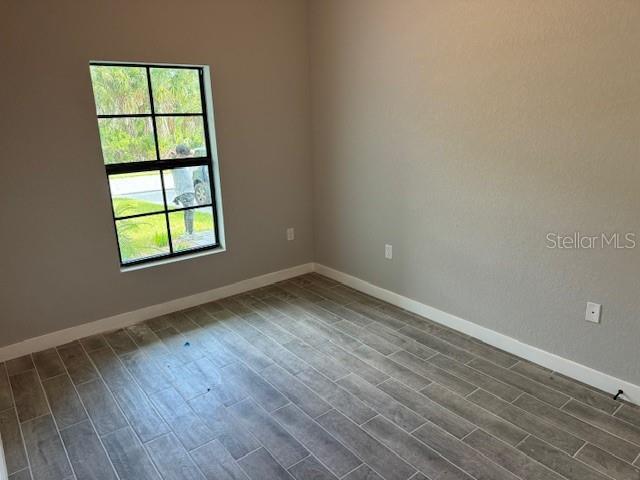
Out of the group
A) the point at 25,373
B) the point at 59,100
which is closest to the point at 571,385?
the point at 25,373

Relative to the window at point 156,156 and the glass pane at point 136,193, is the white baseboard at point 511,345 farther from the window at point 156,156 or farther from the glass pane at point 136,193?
the glass pane at point 136,193

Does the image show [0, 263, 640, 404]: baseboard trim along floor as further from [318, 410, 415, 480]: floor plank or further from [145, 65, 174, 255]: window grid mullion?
[318, 410, 415, 480]: floor plank

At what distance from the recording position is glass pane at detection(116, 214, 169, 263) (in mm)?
3176

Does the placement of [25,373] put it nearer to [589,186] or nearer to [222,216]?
[222,216]

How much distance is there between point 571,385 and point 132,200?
2.98 metres

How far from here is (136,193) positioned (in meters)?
3.16

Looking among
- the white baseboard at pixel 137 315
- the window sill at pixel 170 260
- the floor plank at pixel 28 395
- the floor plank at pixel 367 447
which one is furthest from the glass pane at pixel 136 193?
the floor plank at pixel 367 447

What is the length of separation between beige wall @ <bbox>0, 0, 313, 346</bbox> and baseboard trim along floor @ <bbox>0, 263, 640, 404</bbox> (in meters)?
0.06

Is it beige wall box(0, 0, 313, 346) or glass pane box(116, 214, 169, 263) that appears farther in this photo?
glass pane box(116, 214, 169, 263)

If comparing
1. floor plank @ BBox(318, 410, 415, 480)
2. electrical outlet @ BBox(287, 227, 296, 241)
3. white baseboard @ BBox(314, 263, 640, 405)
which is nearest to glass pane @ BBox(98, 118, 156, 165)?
electrical outlet @ BBox(287, 227, 296, 241)

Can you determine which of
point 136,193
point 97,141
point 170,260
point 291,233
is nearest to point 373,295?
point 291,233

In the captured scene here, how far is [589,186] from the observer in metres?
2.24

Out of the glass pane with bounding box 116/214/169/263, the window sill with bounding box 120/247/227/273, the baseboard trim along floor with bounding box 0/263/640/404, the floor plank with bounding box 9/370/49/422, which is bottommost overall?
the floor plank with bounding box 9/370/49/422

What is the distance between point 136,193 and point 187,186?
0.39 metres
